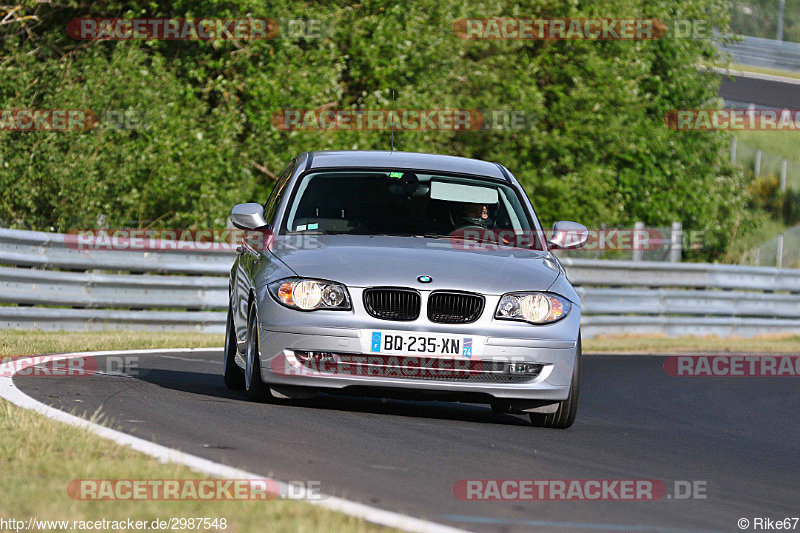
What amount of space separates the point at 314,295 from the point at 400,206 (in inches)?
53.3

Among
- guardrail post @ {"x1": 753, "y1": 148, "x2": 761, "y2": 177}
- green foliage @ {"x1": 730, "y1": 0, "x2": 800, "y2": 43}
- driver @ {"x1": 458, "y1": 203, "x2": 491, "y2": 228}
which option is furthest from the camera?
green foliage @ {"x1": 730, "y1": 0, "x2": 800, "y2": 43}

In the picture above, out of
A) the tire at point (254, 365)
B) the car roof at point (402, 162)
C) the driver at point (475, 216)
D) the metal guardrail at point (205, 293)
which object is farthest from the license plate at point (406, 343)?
the metal guardrail at point (205, 293)

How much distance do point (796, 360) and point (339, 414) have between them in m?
11.1

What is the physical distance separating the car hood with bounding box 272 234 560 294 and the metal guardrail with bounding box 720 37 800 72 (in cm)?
5134

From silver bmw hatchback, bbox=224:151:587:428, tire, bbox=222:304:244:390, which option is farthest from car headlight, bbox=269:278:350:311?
tire, bbox=222:304:244:390

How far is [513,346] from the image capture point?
314 inches

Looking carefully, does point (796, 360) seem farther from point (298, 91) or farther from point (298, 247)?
point (298, 247)

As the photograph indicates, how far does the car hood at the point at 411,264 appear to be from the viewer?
26.0ft

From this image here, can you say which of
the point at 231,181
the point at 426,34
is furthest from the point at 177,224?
the point at 426,34

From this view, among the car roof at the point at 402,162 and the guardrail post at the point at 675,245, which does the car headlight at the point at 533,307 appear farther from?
the guardrail post at the point at 675,245

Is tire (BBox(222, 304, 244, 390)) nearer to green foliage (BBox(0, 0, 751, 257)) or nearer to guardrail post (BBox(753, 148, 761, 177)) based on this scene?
green foliage (BBox(0, 0, 751, 257))

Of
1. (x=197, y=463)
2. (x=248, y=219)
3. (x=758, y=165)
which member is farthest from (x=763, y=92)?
(x=197, y=463)

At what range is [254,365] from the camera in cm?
830

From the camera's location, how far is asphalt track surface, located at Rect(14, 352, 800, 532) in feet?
17.6
